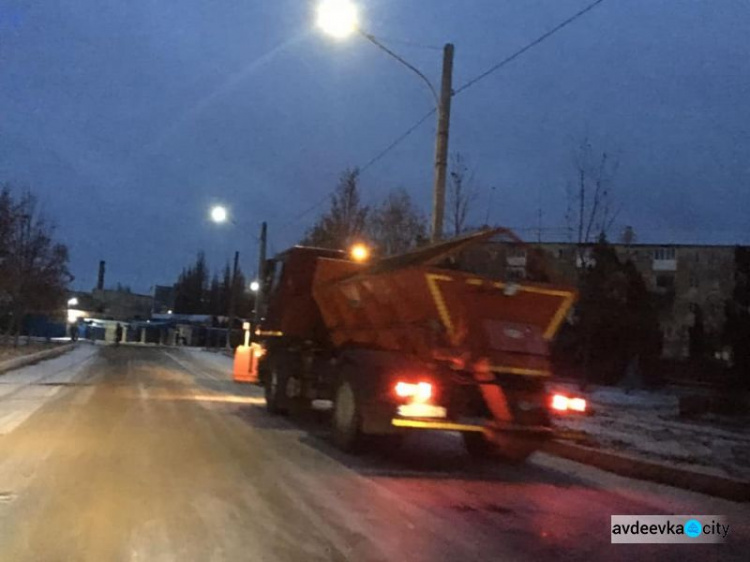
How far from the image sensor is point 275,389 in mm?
18688

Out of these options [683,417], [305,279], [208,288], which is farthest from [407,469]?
[208,288]

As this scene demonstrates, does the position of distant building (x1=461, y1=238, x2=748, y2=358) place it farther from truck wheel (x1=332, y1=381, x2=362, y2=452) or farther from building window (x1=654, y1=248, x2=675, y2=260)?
truck wheel (x1=332, y1=381, x2=362, y2=452)

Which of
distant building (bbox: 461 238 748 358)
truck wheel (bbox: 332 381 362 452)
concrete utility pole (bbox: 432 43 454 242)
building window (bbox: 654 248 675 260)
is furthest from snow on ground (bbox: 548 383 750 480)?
building window (bbox: 654 248 675 260)

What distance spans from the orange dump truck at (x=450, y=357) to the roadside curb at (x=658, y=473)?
4.43ft

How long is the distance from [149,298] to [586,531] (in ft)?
→ 501

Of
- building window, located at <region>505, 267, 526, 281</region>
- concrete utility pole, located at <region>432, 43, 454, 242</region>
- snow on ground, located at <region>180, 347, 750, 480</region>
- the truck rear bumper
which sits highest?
concrete utility pole, located at <region>432, 43, 454, 242</region>

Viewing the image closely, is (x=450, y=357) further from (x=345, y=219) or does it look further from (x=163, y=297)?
(x=163, y=297)

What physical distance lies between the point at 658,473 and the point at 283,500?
5.58 metres

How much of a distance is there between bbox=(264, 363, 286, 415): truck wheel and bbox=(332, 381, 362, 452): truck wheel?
4.40m

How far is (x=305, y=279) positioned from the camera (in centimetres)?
1786

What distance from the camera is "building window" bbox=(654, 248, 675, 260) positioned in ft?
207

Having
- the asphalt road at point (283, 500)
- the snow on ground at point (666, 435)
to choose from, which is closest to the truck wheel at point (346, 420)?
the asphalt road at point (283, 500)

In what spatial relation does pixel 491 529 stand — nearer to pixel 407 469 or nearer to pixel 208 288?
pixel 407 469

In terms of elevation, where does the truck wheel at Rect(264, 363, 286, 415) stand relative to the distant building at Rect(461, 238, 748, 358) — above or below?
below
